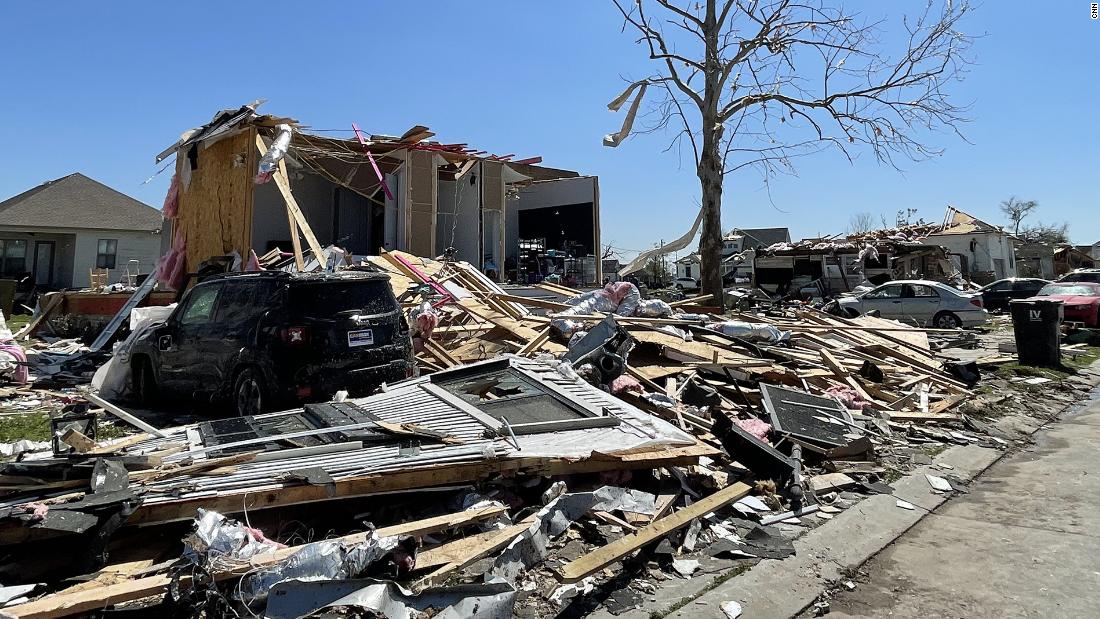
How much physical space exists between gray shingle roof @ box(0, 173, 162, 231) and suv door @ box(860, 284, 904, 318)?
108 feet

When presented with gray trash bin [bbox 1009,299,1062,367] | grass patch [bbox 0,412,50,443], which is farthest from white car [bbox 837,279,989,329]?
grass patch [bbox 0,412,50,443]

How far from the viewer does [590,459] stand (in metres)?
4.82

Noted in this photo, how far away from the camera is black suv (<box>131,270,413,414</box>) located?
23.0 ft

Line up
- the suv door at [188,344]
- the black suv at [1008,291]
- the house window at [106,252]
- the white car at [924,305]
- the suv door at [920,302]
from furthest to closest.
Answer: the house window at [106,252], the black suv at [1008,291], the suv door at [920,302], the white car at [924,305], the suv door at [188,344]

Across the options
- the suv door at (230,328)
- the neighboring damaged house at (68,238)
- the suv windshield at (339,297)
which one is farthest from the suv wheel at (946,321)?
the neighboring damaged house at (68,238)

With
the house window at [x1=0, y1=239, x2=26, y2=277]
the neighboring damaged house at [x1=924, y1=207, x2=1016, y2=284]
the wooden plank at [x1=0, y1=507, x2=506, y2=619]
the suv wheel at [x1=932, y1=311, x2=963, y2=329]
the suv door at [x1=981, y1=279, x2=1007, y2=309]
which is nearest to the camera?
the wooden plank at [x1=0, y1=507, x2=506, y2=619]

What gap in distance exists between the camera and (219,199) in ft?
54.0

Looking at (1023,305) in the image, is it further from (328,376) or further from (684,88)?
(328,376)

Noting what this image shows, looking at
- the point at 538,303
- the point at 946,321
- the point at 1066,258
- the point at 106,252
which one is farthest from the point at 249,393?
the point at 1066,258

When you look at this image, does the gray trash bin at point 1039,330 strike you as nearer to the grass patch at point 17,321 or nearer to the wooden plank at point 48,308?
the wooden plank at point 48,308

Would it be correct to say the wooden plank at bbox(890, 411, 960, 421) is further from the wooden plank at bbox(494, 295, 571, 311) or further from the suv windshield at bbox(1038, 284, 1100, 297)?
the suv windshield at bbox(1038, 284, 1100, 297)

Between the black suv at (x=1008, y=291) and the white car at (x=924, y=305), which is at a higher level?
the black suv at (x=1008, y=291)

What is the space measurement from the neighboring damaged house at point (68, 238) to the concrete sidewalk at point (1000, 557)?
1380 inches

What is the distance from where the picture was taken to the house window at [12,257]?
30.8 meters
